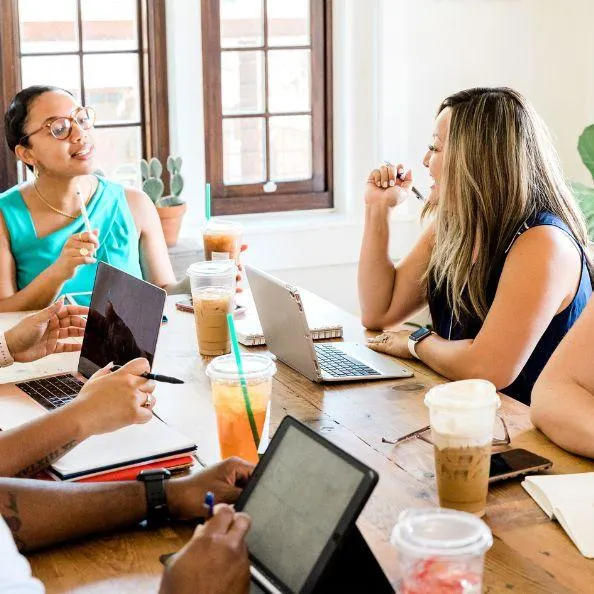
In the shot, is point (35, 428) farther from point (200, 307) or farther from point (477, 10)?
point (477, 10)

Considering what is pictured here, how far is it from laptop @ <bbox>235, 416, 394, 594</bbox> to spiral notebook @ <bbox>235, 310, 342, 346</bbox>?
103 cm

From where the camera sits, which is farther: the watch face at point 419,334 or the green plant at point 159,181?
the green plant at point 159,181

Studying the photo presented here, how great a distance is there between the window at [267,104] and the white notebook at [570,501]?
2827mm

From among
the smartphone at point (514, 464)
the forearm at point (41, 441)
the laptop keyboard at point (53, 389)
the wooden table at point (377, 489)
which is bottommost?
the wooden table at point (377, 489)

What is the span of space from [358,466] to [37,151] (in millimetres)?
2073

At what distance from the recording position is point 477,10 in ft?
13.7

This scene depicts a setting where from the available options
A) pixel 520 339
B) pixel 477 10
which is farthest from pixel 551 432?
pixel 477 10

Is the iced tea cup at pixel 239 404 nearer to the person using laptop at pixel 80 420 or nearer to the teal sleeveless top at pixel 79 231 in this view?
the person using laptop at pixel 80 420

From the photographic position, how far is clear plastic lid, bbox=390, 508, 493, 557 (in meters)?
1.02

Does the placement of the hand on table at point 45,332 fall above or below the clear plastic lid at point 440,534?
below

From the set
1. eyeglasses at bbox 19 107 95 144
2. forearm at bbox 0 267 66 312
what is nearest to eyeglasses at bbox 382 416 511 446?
forearm at bbox 0 267 66 312

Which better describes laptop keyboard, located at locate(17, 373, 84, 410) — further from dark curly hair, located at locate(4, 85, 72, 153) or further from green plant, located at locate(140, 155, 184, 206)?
green plant, located at locate(140, 155, 184, 206)

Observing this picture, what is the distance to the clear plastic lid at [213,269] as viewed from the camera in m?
2.23

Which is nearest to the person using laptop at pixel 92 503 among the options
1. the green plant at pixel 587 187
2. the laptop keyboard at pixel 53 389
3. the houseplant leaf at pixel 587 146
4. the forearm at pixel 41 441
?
the forearm at pixel 41 441
